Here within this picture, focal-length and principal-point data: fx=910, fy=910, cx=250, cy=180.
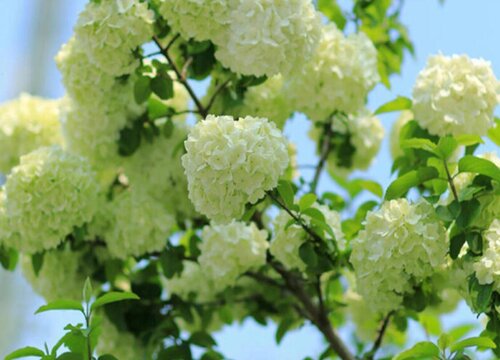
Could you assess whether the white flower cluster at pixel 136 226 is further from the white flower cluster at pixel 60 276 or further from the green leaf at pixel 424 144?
the green leaf at pixel 424 144

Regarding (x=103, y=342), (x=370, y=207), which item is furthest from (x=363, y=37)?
(x=103, y=342)

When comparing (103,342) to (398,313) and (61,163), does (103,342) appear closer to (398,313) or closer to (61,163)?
(61,163)

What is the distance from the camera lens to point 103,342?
2580 millimetres

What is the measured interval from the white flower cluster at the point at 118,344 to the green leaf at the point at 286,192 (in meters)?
0.90

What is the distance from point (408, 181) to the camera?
1920 millimetres

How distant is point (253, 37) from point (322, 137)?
839 mm

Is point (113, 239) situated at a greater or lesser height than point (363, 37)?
lesser

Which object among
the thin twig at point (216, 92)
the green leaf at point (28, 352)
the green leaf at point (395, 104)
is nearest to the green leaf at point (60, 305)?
the green leaf at point (28, 352)

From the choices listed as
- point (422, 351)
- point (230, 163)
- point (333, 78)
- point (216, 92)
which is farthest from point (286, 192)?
point (333, 78)

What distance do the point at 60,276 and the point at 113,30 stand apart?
761mm

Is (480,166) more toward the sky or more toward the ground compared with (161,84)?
more toward the ground

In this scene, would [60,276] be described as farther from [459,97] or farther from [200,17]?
[459,97]

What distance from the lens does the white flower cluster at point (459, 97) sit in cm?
219

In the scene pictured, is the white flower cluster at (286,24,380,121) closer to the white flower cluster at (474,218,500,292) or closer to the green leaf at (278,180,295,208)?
the green leaf at (278,180,295,208)
